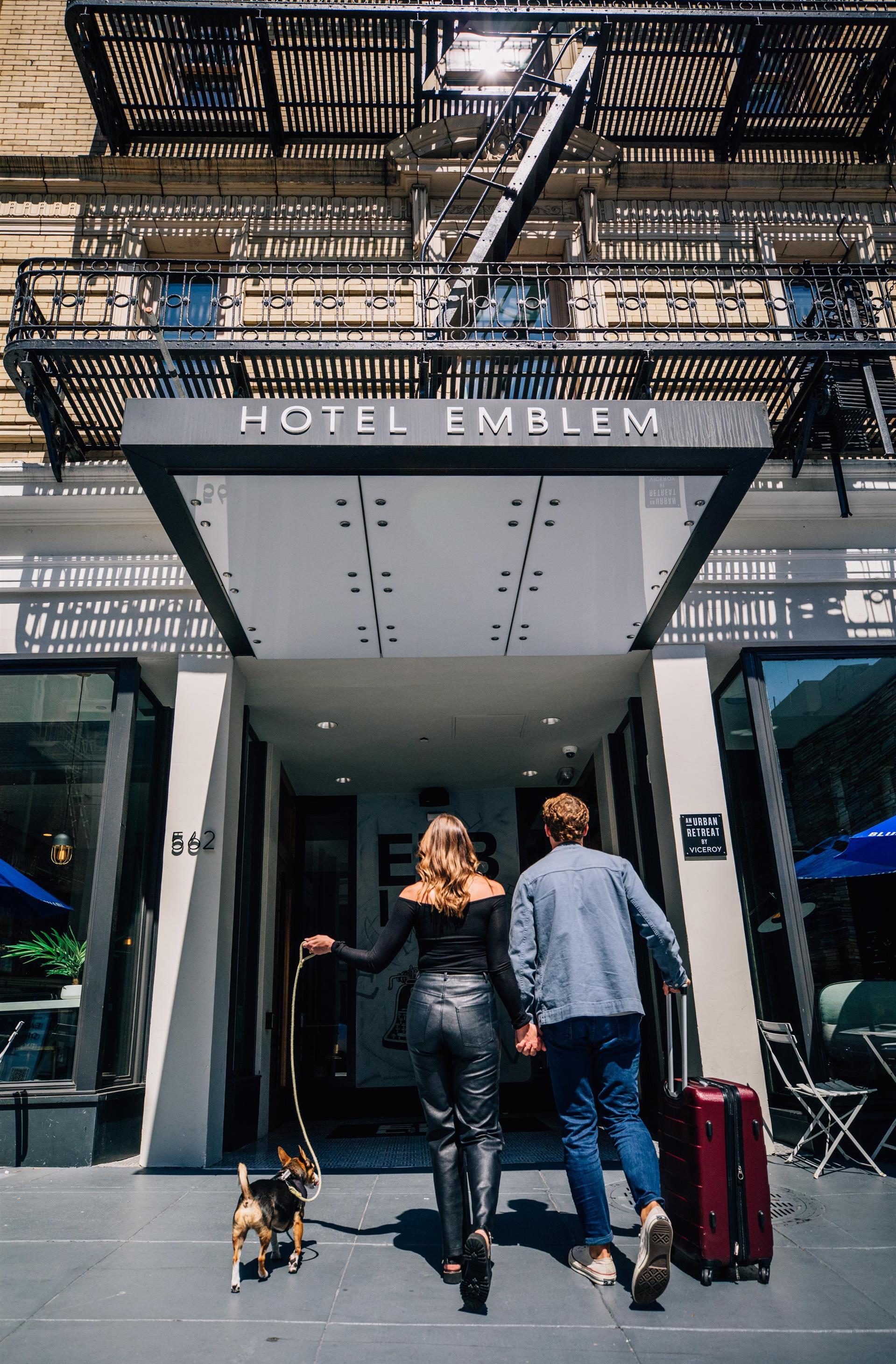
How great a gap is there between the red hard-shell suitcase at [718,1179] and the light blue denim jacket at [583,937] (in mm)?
302

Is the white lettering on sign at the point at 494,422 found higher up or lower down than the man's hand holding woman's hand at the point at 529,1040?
higher up

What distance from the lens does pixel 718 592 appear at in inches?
301

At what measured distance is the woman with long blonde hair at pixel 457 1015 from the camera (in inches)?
128

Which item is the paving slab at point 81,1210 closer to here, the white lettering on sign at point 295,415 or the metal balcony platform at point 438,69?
the white lettering on sign at point 295,415

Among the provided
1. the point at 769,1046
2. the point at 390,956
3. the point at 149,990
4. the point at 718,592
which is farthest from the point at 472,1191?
the point at 718,592

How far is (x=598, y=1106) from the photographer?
354 cm

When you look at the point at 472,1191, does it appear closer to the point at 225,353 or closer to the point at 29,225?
the point at 225,353

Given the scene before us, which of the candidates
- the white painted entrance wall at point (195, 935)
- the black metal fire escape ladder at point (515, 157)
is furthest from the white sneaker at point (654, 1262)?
the black metal fire escape ladder at point (515, 157)

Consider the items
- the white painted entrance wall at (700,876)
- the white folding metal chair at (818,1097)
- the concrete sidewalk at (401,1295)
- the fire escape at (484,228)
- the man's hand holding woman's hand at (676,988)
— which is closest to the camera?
the concrete sidewalk at (401,1295)

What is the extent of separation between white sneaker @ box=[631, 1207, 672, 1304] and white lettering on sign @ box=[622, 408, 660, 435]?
413 centimetres

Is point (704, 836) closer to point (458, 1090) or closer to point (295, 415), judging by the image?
point (458, 1090)

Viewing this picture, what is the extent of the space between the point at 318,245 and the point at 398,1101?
10.5 metres

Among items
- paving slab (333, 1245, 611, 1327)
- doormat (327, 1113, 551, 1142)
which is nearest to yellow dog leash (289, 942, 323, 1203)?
paving slab (333, 1245, 611, 1327)

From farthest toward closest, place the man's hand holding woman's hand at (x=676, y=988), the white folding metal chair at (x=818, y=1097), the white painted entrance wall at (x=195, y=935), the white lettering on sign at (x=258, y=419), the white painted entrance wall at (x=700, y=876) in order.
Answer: the white painted entrance wall at (x=700, y=876) < the white painted entrance wall at (x=195, y=935) < the white folding metal chair at (x=818, y=1097) < the white lettering on sign at (x=258, y=419) < the man's hand holding woman's hand at (x=676, y=988)
